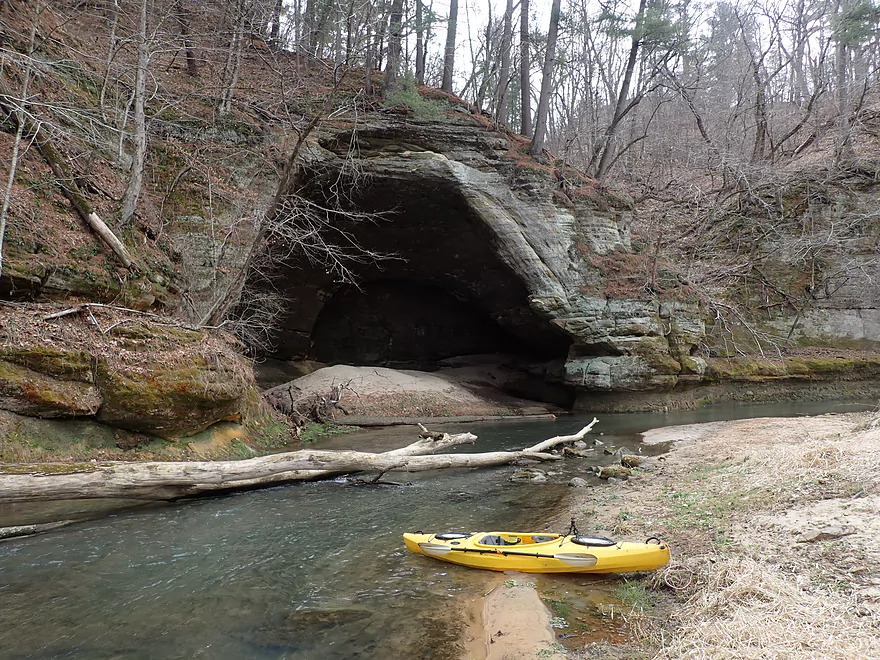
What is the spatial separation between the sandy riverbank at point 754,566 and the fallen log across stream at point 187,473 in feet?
10.5

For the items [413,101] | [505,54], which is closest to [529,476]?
[413,101]

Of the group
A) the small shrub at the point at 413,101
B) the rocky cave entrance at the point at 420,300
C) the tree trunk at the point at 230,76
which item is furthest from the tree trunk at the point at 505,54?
the tree trunk at the point at 230,76

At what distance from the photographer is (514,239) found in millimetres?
17250

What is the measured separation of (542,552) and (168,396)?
6.60 m

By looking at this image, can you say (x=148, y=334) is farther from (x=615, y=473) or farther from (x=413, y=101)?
(x=413, y=101)

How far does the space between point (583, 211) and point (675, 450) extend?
1051 cm

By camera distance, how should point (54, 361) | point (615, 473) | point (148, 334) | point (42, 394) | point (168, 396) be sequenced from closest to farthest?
point (42, 394) < point (54, 361) < point (168, 396) < point (148, 334) < point (615, 473)

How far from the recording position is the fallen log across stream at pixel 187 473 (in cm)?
556

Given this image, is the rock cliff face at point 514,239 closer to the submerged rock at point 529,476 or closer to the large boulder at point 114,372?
the large boulder at point 114,372

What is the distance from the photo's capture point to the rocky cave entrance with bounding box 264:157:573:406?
18141 millimetres

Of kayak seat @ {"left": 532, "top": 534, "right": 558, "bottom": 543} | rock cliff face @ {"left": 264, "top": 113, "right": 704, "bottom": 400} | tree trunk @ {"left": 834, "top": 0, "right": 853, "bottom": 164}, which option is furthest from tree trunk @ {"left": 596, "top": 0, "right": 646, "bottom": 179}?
kayak seat @ {"left": 532, "top": 534, "right": 558, "bottom": 543}

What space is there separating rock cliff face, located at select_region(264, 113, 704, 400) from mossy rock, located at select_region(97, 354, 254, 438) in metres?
7.91

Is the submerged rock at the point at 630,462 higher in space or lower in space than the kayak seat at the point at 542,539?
lower

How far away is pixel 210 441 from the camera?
9.10 m
